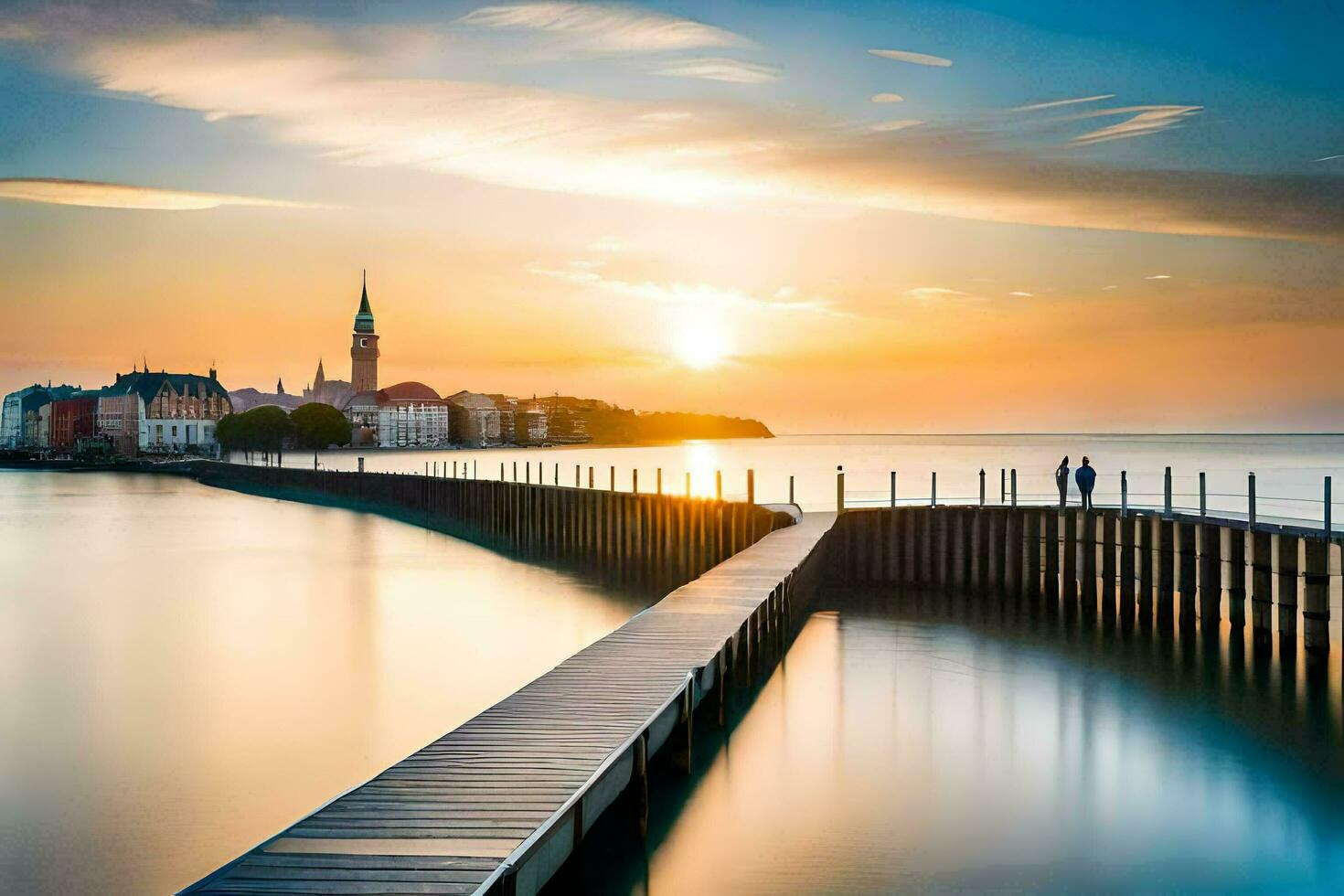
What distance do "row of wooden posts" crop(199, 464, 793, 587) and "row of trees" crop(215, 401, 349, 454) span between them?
88.7 metres

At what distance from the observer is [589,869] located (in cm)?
931

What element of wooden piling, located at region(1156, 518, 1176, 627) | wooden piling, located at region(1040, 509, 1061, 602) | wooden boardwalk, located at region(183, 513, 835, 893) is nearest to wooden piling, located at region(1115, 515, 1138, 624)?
wooden piling, located at region(1156, 518, 1176, 627)

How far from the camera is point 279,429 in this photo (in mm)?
143125

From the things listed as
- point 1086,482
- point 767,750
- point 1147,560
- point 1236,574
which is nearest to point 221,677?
point 767,750

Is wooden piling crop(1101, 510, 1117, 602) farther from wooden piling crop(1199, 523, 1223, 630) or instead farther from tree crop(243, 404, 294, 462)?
tree crop(243, 404, 294, 462)

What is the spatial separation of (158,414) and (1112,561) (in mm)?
179085

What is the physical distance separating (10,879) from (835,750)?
27.7 feet

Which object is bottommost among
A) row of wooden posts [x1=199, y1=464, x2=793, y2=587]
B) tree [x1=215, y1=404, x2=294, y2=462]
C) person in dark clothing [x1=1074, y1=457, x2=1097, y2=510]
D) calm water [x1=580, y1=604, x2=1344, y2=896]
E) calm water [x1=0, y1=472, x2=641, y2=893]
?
calm water [x1=0, y1=472, x2=641, y2=893]

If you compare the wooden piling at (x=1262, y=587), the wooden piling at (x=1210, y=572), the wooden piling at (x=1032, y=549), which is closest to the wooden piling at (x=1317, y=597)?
the wooden piling at (x=1262, y=587)

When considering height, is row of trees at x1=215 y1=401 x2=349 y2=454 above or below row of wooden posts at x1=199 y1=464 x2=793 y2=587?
above

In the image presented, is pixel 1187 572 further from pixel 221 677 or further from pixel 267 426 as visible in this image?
pixel 267 426

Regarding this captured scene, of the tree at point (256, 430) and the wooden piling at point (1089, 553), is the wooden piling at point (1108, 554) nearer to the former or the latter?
the wooden piling at point (1089, 553)

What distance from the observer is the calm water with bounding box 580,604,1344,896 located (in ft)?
32.2

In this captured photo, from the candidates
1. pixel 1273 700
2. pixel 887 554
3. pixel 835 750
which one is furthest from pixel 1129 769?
pixel 887 554
